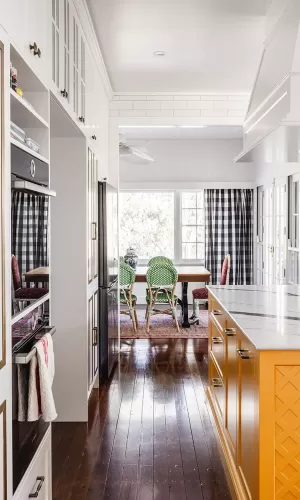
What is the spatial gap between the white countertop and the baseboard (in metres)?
0.76

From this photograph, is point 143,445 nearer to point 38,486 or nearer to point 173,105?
point 38,486

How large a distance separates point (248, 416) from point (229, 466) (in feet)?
2.24

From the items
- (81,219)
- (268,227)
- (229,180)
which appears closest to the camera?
(81,219)

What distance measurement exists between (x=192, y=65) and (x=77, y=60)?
5.89ft

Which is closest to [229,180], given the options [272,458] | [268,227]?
[268,227]

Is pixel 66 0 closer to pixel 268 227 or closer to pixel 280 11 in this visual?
pixel 280 11

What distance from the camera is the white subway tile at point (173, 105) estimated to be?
5.98 metres

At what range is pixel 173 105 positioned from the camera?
5.98 m

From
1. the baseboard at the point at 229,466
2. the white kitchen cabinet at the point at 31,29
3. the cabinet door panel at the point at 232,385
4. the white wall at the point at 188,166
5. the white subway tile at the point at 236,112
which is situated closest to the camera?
the white kitchen cabinet at the point at 31,29

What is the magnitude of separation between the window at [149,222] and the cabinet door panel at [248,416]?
23.8 feet

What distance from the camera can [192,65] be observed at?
505 centimetres

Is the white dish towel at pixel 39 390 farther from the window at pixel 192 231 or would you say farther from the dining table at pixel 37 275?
the window at pixel 192 231

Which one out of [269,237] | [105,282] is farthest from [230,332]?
[269,237]

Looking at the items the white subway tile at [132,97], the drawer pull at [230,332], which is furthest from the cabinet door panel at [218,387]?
the white subway tile at [132,97]
